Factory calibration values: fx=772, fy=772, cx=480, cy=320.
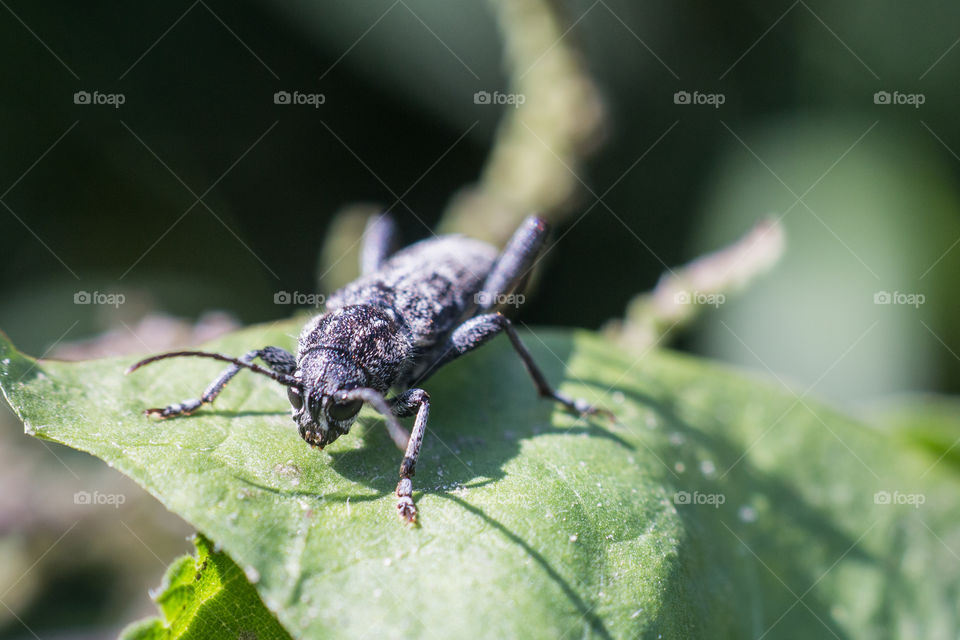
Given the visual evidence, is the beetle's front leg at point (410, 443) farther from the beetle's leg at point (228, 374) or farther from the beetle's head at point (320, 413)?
the beetle's leg at point (228, 374)

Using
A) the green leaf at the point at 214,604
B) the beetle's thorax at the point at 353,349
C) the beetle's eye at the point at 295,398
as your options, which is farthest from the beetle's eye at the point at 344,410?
the green leaf at the point at 214,604

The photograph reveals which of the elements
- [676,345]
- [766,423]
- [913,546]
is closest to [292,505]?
[766,423]

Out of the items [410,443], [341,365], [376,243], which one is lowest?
[410,443]

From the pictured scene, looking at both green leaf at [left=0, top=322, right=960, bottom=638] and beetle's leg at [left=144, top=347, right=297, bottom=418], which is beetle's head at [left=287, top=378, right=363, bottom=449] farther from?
beetle's leg at [left=144, top=347, right=297, bottom=418]

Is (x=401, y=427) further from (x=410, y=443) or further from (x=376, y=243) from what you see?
(x=376, y=243)

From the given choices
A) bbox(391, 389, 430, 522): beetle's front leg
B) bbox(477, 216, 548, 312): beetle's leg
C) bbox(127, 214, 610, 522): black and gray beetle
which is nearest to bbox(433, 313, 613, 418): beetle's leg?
bbox(127, 214, 610, 522): black and gray beetle

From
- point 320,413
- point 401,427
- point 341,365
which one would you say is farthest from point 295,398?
point 401,427
